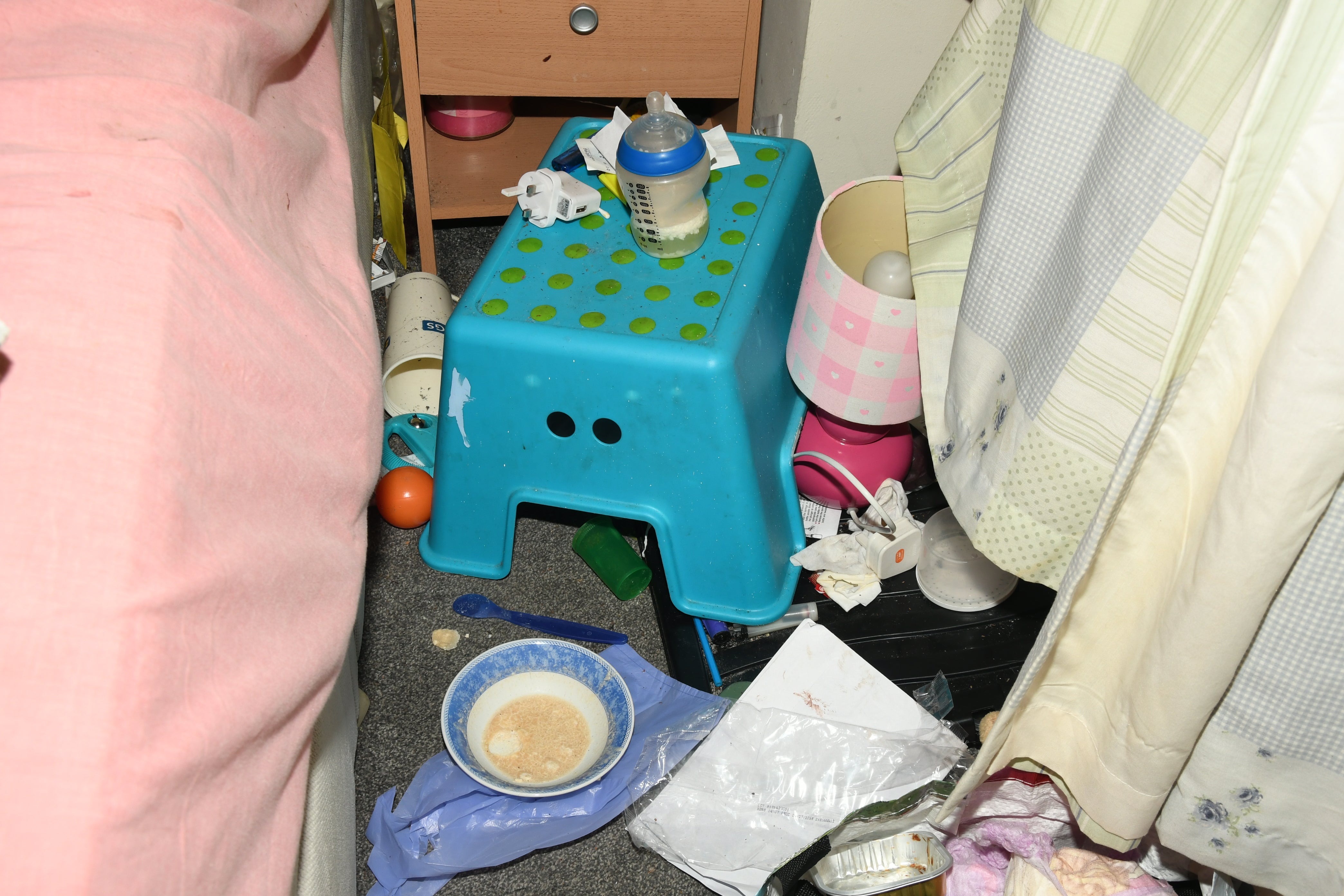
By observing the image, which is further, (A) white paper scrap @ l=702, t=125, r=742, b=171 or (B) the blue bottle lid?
(A) white paper scrap @ l=702, t=125, r=742, b=171

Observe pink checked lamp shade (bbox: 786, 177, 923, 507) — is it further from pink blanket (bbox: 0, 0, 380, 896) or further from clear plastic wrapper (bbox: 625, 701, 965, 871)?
pink blanket (bbox: 0, 0, 380, 896)

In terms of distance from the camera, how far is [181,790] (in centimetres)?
45

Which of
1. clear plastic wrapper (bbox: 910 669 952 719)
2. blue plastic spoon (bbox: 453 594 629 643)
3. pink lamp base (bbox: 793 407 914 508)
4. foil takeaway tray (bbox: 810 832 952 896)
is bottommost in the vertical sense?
blue plastic spoon (bbox: 453 594 629 643)

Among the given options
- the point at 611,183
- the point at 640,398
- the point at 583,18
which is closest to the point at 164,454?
the point at 640,398

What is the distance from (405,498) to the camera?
3.70ft

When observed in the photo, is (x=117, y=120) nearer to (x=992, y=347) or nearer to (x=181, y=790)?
(x=181, y=790)

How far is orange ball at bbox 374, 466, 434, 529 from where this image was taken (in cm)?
113

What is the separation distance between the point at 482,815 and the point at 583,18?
2.92 feet

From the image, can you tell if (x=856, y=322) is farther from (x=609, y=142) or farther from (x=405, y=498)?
(x=405, y=498)

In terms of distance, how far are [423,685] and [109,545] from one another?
56cm

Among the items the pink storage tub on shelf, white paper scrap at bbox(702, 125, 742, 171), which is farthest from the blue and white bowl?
the pink storage tub on shelf

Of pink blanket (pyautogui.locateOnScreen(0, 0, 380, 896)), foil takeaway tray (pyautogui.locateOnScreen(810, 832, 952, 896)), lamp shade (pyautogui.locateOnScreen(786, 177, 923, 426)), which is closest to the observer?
pink blanket (pyautogui.locateOnScreen(0, 0, 380, 896))

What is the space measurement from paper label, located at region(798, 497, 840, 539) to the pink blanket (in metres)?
0.55

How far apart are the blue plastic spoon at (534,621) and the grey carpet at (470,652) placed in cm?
1
